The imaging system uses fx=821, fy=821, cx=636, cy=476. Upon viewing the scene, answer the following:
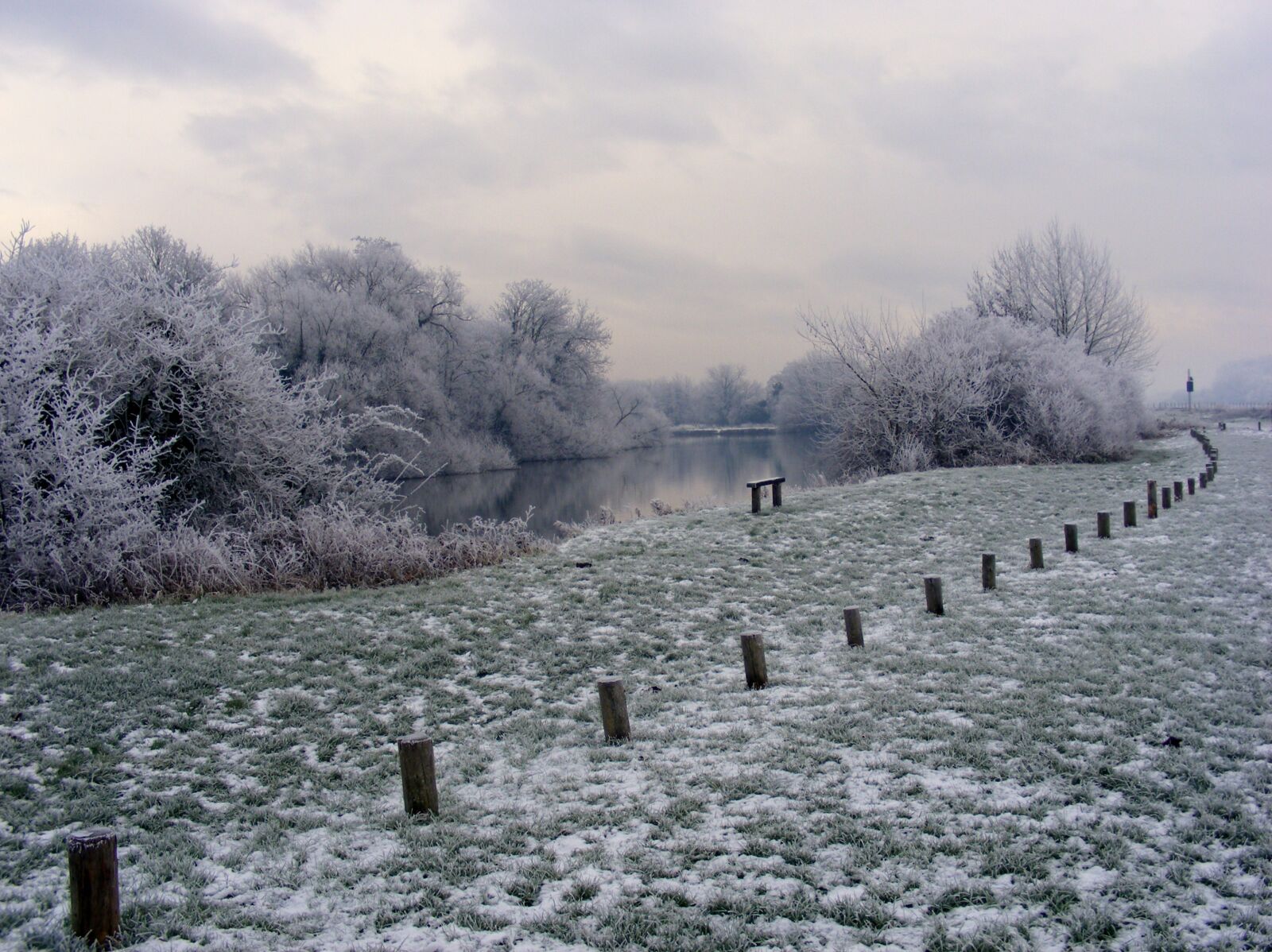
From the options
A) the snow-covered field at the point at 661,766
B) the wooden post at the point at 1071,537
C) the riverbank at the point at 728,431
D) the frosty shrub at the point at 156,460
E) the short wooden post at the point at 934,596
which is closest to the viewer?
the snow-covered field at the point at 661,766

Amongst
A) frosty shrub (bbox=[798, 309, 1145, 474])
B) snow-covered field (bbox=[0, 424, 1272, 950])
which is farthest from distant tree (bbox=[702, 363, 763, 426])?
snow-covered field (bbox=[0, 424, 1272, 950])

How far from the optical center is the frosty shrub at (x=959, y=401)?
28.2 metres

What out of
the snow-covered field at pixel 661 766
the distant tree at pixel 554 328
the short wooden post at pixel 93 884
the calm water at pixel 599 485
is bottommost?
the snow-covered field at pixel 661 766

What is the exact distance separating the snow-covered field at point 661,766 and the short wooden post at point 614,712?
154 millimetres

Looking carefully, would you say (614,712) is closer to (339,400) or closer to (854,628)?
(854,628)

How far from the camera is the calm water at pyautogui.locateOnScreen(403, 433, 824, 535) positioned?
89.6 feet

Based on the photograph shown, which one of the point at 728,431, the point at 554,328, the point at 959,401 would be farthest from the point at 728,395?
the point at 959,401

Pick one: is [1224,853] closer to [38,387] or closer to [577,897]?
[577,897]

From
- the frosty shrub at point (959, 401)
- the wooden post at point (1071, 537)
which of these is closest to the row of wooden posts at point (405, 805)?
the wooden post at point (1071, 537)

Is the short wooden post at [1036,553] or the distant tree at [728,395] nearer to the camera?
the short wooden post at [1036,553]

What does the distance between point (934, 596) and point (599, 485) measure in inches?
1064

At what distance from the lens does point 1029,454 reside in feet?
91.0

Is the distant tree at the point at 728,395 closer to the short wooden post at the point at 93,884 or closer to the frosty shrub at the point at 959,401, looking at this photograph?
the frosty shrub at the point at 959,401

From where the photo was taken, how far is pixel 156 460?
12.4 meters
